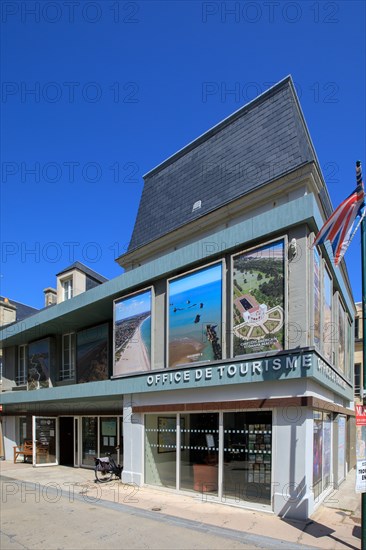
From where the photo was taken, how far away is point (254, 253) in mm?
10312

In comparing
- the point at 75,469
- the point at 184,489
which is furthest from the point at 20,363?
the point at 184,489

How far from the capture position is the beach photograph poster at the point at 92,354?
16859mm

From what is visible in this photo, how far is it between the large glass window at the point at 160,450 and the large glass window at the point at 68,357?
7412mm

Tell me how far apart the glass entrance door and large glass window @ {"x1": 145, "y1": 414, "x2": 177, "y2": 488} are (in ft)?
25.5

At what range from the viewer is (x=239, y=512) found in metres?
9.38

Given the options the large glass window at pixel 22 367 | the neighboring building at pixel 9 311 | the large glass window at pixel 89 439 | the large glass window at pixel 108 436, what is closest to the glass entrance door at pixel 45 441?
the large glass window at pixel 89 439

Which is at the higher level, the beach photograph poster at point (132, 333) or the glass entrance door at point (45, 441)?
the beach photograph poster at point (132, 333)

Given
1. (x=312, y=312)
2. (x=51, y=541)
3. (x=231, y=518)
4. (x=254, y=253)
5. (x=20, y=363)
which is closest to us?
(x=51, y=541)

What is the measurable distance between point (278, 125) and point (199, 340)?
21.7 ft

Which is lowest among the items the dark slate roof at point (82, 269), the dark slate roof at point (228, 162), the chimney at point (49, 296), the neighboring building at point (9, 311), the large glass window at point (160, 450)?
the large glass window at point (160, 450)

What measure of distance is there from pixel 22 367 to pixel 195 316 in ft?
48.3

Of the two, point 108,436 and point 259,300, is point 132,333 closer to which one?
point 259,300

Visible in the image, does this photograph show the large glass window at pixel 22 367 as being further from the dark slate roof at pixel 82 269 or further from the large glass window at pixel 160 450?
the large glass window at pixel 160 450

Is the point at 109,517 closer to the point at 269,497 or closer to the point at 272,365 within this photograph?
the point at 269,497
